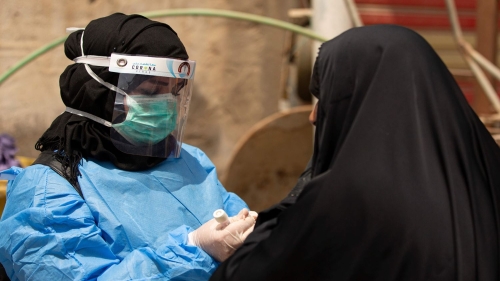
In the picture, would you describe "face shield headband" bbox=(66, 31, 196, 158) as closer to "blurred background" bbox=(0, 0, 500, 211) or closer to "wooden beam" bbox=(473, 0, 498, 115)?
"blurred background" bbox=(0, 0, 500, 211)

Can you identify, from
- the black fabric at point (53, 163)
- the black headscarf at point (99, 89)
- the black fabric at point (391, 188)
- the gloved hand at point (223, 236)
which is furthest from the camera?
the black headscarf at point (99, 89)

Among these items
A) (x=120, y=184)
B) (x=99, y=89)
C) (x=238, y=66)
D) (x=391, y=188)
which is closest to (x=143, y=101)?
→ (x=99, y=89)

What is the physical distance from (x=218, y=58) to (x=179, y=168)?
3266 mm

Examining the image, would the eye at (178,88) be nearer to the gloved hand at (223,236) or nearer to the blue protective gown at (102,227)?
the blue protective gown at (102,227)

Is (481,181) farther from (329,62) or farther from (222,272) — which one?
(222,272)

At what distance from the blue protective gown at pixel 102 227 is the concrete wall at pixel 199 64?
2885 mm

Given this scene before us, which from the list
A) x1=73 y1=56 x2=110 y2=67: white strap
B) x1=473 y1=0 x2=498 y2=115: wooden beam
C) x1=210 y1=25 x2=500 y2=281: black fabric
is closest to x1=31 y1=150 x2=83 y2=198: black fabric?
x1=73 y1=56 x2=110 y2=67: white strap

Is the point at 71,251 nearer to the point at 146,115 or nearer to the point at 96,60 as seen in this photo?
the point at 146,115

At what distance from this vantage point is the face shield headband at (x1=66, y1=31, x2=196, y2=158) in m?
2.18

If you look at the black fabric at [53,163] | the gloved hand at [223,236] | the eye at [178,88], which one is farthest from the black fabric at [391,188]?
the eye at [178,88]

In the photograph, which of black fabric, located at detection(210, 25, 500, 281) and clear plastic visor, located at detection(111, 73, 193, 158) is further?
clear plastic visor, located at detection(111, 73, 193, 158)

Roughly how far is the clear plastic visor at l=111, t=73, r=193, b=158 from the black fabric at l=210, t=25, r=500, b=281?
749 millimetres

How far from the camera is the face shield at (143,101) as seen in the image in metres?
2.18

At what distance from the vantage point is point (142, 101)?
223 centimetres
